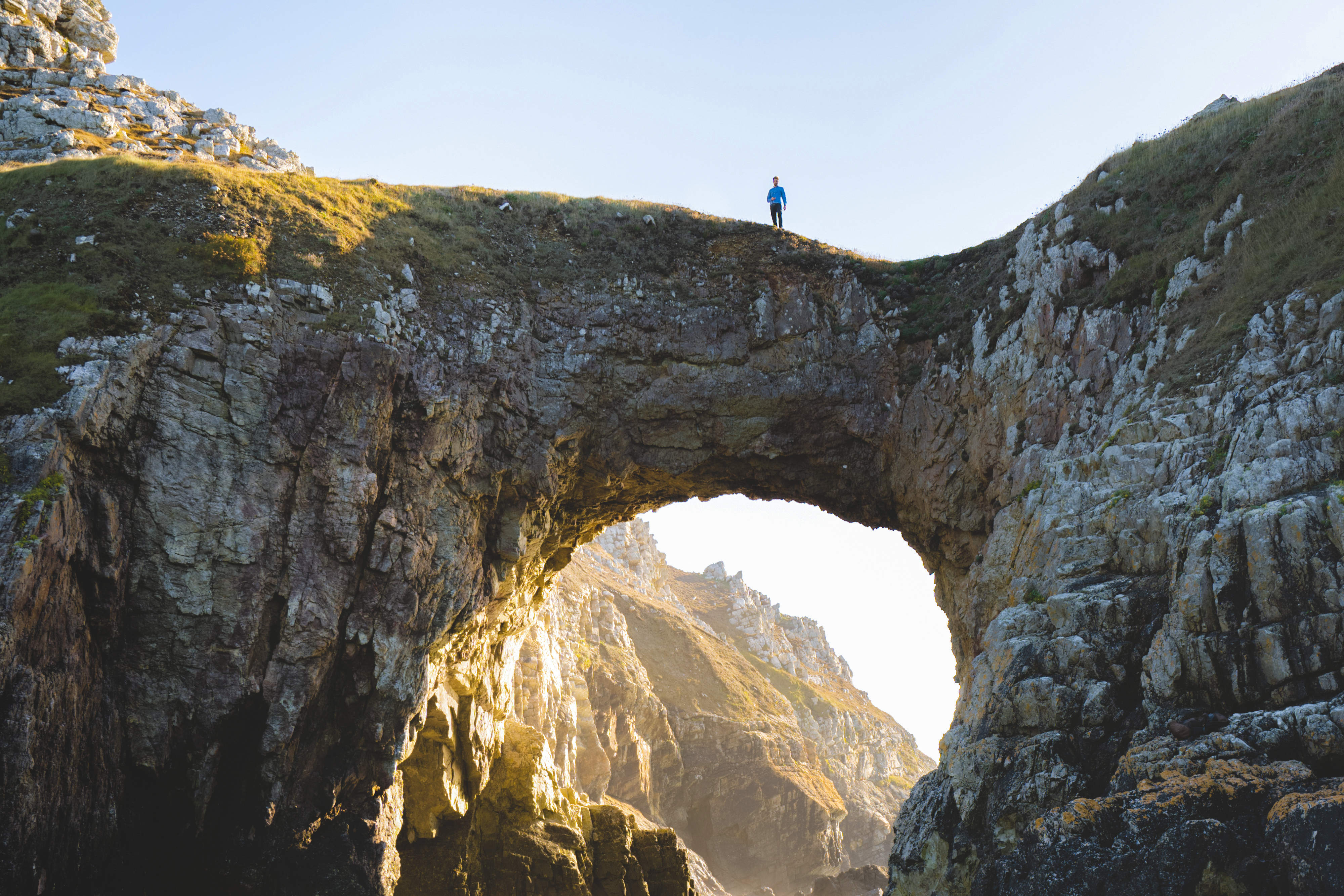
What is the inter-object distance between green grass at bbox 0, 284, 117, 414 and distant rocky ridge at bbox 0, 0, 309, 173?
292 inches

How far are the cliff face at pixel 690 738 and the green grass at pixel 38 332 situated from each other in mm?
21635

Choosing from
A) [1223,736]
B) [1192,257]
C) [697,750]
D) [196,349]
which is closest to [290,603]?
[196,349]

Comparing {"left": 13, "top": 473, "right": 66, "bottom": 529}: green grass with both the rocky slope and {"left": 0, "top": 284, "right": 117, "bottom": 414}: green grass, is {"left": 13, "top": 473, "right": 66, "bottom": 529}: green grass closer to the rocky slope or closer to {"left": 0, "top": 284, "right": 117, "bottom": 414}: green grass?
the rocky slope

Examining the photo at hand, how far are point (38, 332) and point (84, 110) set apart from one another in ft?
A: 51.6

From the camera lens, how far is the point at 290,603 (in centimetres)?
2388

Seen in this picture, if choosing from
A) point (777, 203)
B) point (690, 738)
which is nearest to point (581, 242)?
point (777, 203)

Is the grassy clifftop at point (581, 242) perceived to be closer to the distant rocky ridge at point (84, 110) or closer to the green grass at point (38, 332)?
the green grass at point (38, 332)

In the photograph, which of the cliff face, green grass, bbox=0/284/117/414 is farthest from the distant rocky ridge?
the cliff face

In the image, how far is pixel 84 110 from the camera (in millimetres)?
32875

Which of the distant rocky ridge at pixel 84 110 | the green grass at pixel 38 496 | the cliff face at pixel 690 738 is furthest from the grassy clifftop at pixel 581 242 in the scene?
the cliff face at pixel 690 738

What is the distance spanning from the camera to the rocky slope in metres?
15.5

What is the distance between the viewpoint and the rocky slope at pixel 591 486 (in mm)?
15477

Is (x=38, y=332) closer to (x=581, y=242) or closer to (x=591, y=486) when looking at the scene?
(x=591, y=486)

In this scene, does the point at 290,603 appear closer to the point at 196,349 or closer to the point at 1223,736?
the point at 196,349
